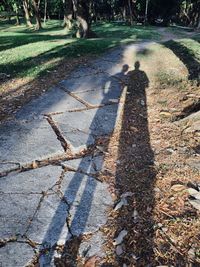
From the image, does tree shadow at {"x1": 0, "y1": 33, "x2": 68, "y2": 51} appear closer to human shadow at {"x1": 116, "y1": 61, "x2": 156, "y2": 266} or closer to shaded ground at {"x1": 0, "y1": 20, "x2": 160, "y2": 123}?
shaded ground at {"x1": 0, "y1": 20, "x2": 160, "y2": 123}

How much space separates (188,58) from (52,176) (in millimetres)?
7520


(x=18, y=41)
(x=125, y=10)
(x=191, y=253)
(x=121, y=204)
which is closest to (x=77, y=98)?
(x=121, y=204)

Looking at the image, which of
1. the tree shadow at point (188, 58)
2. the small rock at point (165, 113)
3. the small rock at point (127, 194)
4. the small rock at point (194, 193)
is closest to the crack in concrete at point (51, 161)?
the small rock at point (127, 194)

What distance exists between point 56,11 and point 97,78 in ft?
141

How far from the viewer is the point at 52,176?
354 centimetres

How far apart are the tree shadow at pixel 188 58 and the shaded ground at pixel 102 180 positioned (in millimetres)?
1403

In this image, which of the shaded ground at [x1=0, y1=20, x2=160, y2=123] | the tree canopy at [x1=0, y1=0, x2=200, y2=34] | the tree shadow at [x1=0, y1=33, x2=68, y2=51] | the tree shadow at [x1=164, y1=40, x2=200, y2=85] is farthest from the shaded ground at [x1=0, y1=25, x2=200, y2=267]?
the tree canopy at [x1=0, y1=0, x2=200, y2=34]

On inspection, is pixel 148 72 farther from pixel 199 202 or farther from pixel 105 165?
pixel 199 202

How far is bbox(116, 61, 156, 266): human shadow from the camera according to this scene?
103 inches

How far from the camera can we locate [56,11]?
46.3m

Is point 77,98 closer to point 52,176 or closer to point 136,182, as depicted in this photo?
point 52,176

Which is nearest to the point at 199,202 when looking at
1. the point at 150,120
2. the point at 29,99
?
the point at 150,120

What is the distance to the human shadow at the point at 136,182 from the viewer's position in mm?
2617

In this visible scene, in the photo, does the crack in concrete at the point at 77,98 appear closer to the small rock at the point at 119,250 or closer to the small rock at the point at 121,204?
the small rock at the point at 121,204
